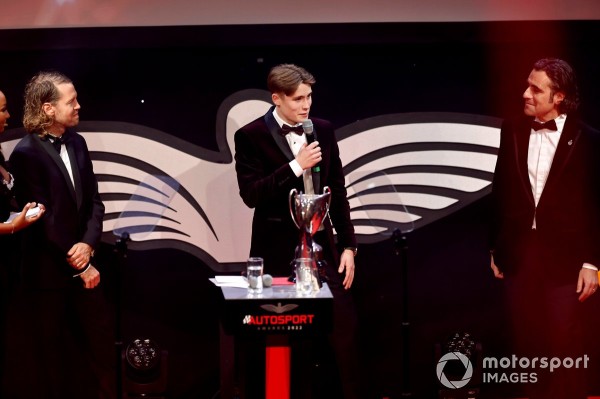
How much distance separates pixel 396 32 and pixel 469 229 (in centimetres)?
134

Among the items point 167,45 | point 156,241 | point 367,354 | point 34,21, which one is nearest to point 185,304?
point 156,241

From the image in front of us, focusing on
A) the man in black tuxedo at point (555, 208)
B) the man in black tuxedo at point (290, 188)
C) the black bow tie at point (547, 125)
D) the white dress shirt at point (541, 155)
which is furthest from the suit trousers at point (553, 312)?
the man in black tuxedo at point (290, 188)

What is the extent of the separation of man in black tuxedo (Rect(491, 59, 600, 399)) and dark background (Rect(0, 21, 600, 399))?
60cm

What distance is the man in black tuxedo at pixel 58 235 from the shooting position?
5035 millimetres

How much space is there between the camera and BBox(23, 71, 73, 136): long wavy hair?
→ 5.09 meters

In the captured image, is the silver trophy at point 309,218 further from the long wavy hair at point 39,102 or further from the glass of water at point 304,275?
the long wavy hair at point 39,102

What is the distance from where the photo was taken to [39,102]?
201 inches

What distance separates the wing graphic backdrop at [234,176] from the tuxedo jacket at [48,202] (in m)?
0.59

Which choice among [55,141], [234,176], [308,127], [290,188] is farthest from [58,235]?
[308,127]

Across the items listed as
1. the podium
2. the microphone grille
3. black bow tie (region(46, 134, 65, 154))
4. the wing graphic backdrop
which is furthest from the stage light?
the microphone grille

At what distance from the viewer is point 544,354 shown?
584 centimetres

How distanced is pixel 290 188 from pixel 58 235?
131 centimetres

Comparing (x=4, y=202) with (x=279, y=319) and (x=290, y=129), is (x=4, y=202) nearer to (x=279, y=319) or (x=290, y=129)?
(x=290, y=129)

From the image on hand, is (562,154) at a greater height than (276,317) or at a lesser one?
greater
